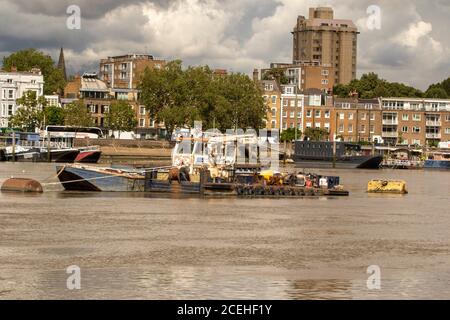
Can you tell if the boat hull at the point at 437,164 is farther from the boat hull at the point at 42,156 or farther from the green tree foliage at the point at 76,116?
the boat hull at the point at 42,156

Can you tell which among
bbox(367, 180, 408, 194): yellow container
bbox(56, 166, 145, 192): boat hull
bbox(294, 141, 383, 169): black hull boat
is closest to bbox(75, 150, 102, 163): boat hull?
bbox(294, 141, 383, 169): black hull boat

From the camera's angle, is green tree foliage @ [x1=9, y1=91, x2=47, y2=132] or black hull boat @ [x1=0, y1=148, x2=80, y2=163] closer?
black hull boat @ [x1=0, y1=148, x2=80, y2=163]

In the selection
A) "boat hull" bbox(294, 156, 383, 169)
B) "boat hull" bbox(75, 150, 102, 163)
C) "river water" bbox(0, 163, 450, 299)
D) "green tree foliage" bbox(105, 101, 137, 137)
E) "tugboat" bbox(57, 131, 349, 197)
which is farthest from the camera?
"green tree foliage" bbox(105, 101, 137, 137)

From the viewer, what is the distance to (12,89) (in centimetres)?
18925

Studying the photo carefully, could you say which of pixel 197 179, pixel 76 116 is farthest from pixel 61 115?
pixel 197 179

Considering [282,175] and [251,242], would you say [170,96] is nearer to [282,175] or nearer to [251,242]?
[282,175]

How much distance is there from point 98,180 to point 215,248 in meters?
31.5

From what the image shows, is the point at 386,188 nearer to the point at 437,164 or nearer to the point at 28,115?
the point at 437,164

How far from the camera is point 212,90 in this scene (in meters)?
189

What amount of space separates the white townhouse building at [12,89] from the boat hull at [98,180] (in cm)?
11563

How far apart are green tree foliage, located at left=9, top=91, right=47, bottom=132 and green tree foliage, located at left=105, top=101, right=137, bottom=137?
1549cm

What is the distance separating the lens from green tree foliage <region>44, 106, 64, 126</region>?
602 feet

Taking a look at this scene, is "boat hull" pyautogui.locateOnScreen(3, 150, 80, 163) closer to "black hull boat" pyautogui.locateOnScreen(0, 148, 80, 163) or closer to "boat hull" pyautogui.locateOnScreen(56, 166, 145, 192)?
"black hull boat" pyautogui.locateOnScreen(0, 148, 80, 163)
